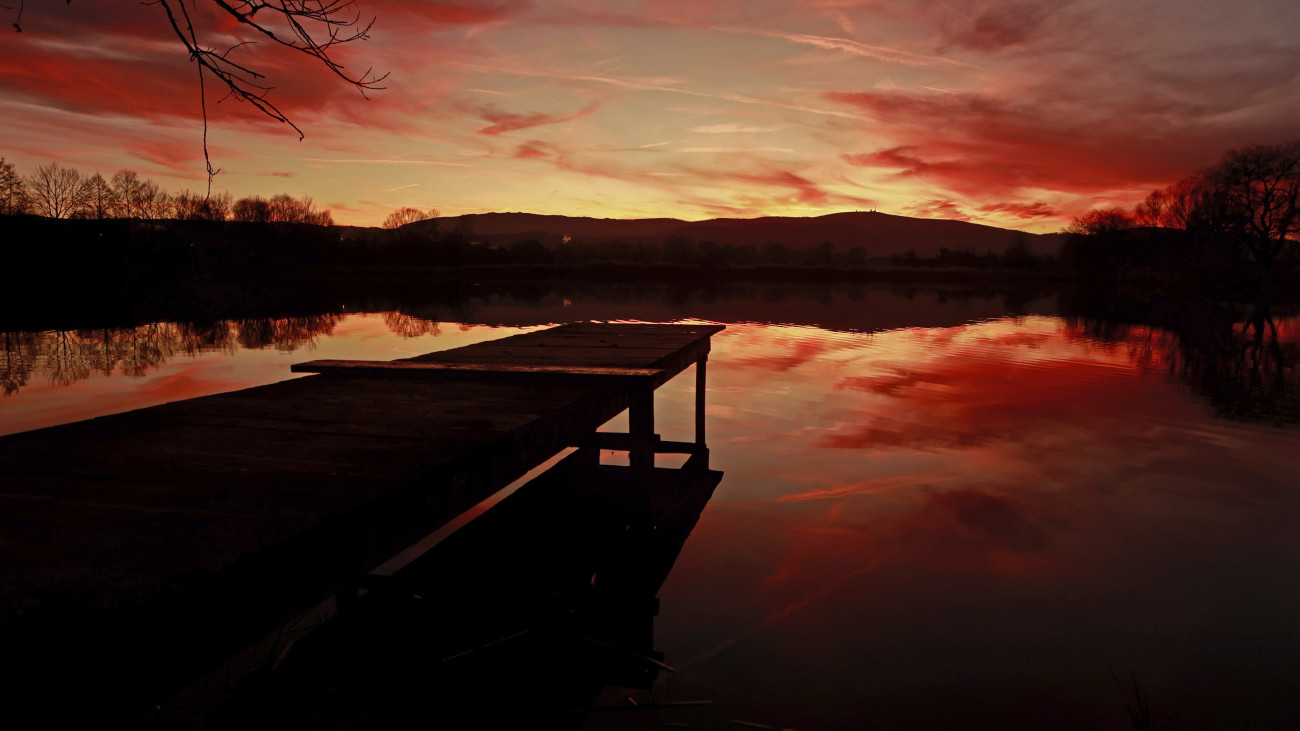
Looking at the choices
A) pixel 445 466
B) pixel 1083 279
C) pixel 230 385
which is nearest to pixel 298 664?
pixel 445 466

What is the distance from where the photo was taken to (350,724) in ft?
10.7

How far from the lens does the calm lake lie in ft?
13.6

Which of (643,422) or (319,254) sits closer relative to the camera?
(643,422)

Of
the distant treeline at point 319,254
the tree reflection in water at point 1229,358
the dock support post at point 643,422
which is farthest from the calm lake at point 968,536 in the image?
the distant treeline at point 319,254

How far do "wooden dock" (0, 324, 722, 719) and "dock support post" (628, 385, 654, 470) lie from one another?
0.91 m

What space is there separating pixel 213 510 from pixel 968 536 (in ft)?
20.9

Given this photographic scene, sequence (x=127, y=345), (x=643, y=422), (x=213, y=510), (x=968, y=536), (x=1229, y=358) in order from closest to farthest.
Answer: (x=213, y=510), (x=643, y=422), (x=968, y=536), (x=127, y=345), (x=1229, y=358)

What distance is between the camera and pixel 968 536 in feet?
21.3

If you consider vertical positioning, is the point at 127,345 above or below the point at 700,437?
above

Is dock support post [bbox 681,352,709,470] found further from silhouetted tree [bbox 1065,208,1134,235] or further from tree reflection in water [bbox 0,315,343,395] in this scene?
silhouetted tree [bbox 1065,208,1134,235]

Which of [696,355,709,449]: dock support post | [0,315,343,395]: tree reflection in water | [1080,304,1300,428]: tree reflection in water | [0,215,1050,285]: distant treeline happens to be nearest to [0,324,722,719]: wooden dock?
[696,355,709,449]: dock support post

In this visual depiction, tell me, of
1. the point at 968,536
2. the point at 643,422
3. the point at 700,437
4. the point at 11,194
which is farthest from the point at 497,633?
the point at 11,194

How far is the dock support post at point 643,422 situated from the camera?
18.0 feet

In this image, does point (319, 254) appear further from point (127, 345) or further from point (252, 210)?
point (127, 345)
